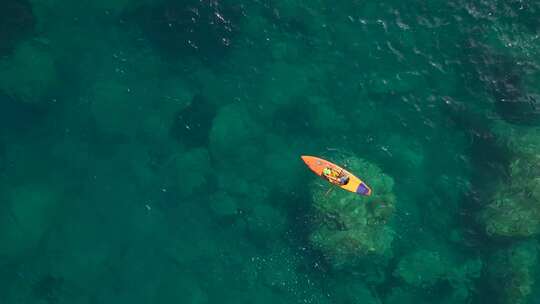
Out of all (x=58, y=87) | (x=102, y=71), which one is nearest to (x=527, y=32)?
(x=102, y=71)

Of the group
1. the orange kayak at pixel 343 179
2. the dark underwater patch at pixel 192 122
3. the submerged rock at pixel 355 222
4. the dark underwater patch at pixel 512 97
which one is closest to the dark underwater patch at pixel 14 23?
the dark underwater patch at pixel 192 122

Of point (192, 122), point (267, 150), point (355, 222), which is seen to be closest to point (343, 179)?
point (355, 222)

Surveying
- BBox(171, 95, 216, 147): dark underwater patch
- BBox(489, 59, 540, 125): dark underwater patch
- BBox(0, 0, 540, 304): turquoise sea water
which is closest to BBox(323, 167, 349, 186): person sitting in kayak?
BBox(0, 0, 540, 304): turquoise sea water

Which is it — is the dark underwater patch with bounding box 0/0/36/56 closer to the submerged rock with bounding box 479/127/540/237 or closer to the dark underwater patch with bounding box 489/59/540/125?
the dark underwater patch with bounding box 489/59/540/125

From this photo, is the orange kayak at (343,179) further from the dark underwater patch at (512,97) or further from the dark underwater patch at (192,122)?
the dark underwater patch at (512,97)

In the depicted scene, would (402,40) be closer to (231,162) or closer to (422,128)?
(422,128)
